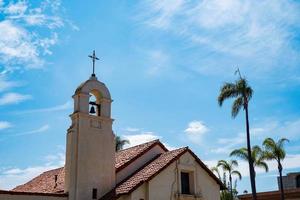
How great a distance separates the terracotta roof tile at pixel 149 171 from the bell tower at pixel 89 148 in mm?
1185

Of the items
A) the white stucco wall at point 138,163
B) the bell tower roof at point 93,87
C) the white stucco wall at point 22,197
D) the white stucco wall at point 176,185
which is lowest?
the white stucco wall at point 22,197

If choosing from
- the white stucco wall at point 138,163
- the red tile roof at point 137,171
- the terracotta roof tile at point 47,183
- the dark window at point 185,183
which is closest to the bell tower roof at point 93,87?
the red tile roof at point 137,171

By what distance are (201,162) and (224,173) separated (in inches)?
853

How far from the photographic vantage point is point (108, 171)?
80.3ft

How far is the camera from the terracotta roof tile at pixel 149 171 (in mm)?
23000

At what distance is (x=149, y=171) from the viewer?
2406 centimetres

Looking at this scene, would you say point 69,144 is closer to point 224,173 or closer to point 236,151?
point 236,151

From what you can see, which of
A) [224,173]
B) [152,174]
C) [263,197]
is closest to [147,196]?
[152,174]

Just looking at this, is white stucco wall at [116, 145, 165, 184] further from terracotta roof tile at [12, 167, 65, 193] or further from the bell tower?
terracotta roof tile at [12, 167, 65, 193]

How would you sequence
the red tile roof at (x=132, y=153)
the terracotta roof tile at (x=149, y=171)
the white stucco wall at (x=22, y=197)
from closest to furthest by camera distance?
1. the white stucco wall at (x=22, y=197)
2. the terracotta roof tile at (x=149, y=171)
3. the red tile roof at (x=132, y=153)

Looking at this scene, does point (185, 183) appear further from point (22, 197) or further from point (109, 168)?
point (22, 197)

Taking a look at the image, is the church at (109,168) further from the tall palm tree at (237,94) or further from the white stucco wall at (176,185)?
the tall palm tree at (237,94)

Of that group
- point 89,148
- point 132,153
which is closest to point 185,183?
point 132,153

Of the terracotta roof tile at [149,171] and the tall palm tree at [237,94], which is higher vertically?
the tall palm tree at [237,94]
